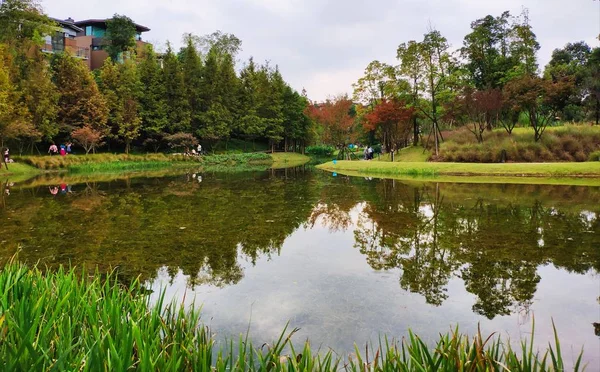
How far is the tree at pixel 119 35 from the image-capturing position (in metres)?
47.4

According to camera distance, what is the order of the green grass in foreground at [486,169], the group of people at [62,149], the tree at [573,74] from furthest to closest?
the group of people at [62,149] < the tree at [573,74] < the green grass in foreground at [486,169]

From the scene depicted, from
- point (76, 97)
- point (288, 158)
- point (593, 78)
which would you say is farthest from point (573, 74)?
point (76, 97)

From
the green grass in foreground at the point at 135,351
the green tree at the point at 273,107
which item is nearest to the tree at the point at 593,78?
the green grass in foreground at the point at 135,351

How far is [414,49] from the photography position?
28.4 metres

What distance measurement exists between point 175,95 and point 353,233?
1502 inches

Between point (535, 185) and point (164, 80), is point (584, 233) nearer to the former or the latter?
point (535, 185)

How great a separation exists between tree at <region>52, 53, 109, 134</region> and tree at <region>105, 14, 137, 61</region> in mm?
13975

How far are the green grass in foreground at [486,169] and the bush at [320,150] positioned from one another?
26777 millimetres

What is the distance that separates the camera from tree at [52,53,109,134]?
32.9 m

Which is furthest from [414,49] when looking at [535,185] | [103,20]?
[103,20]

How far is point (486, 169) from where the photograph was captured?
21.1m

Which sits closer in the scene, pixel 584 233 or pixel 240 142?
pixel 584 233

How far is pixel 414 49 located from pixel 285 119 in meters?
23.9

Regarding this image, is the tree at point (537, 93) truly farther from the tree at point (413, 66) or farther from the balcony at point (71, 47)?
the balcony at point (71, 47)
